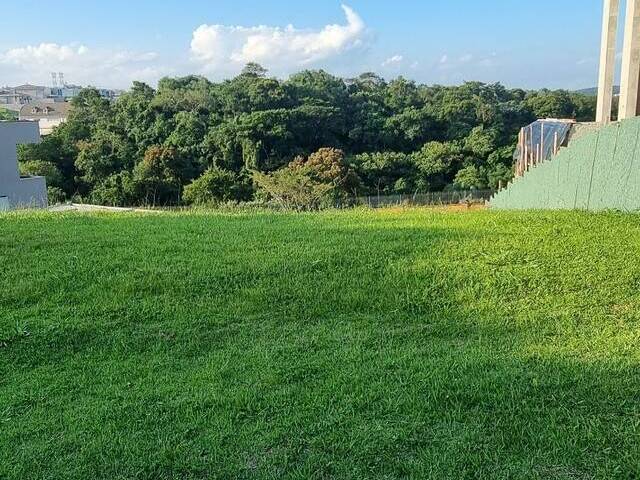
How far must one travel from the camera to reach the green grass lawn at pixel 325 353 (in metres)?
1.98

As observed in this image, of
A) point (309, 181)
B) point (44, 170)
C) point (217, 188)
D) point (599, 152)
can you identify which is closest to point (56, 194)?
point (44, 170)

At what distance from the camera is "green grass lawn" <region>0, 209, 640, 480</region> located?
6.50ft

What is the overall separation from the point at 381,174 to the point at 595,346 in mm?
28820

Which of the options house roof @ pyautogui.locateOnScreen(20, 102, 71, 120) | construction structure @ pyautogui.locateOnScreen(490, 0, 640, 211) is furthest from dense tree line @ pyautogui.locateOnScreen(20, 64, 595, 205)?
construction structure @ pyautogui.locateOnScreen(490, 0, 640, 211)

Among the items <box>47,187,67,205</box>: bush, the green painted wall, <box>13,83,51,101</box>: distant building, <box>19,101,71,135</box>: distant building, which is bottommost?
<box>47,187,67,205</box>: bush

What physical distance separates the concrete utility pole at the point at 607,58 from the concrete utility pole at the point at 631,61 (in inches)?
40.9

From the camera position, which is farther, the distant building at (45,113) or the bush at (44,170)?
the distant building at (45,113)

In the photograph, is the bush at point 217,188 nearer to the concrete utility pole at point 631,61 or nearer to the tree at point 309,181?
the tree at point 309,181

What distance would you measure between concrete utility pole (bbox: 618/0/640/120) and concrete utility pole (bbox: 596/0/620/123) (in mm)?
1038

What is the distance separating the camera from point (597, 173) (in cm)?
637

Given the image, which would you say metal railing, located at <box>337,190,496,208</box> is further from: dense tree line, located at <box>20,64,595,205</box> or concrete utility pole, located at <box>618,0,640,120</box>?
concrete utility pole, located at <box>618,0,640,120</box>

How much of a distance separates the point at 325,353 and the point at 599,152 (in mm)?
4904

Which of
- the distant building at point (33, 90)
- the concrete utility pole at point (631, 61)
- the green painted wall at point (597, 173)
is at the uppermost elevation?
the distant building at point (33, 90)

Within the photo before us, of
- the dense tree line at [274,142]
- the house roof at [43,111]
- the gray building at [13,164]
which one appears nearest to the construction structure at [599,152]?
the gray building at [13,164]
